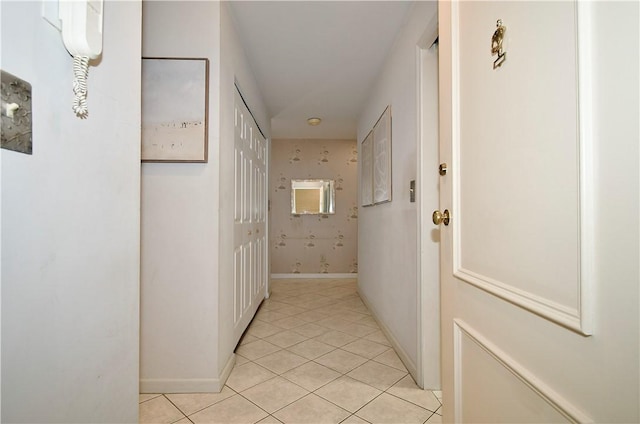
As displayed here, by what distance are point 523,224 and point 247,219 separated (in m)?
2.32

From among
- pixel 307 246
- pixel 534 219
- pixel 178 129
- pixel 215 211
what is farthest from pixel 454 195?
pixel 307 246

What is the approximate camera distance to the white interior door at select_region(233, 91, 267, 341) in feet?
7.66

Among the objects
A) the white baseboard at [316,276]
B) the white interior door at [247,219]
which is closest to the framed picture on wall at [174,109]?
the white interior door at [247,219]

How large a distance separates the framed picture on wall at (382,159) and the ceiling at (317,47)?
49 cm

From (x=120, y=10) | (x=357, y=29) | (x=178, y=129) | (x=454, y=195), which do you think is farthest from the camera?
(x=357, y=29)

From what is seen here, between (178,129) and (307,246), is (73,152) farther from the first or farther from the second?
(307,246)

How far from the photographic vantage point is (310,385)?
1843 mm

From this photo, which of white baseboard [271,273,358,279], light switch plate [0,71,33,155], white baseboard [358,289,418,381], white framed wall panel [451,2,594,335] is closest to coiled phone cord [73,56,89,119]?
light switch plate [0,71,33,155]

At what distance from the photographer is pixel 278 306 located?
359 cm

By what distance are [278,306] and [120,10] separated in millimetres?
3197

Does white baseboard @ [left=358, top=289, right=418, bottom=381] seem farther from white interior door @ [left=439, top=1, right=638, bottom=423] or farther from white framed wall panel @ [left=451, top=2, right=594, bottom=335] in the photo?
white framed wall panel @ [left=451, top=2, right=594, bottom=335]

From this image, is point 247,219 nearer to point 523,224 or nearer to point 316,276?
point 523,224

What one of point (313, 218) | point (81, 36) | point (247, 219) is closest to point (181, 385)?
point (247, 219)

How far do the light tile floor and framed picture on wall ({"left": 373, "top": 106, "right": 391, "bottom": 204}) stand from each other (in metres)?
1.19
